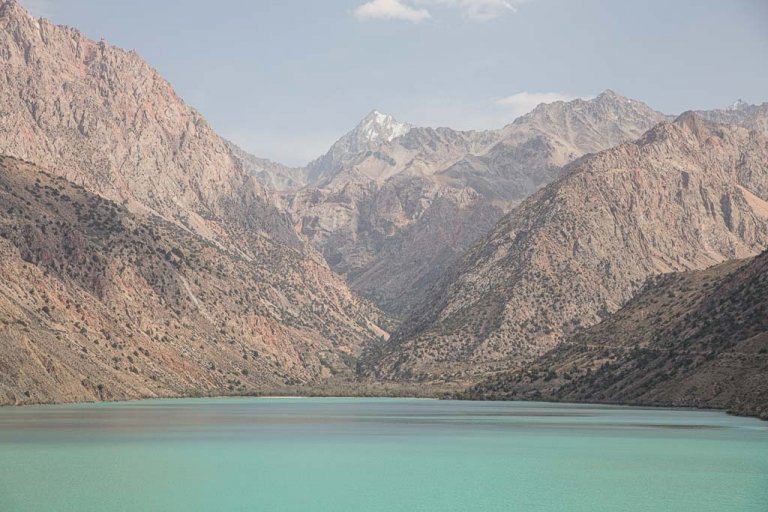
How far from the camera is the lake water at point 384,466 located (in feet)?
247

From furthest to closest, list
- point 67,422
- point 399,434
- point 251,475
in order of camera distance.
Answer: point 67,422 → point 399,434 → point 251,475

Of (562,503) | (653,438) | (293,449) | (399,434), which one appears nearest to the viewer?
(562,503)

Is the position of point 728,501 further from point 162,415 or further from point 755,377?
point 162,415

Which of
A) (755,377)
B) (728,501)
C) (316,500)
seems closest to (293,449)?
(316,500)

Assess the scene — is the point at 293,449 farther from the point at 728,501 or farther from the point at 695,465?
the point at 728,501

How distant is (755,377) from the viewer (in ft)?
582

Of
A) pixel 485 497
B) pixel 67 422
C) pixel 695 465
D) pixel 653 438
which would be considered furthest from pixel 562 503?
pixel 67 422

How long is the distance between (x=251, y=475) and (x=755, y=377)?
4383 inches

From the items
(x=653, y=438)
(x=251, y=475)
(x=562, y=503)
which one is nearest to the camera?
(x=562, y=503)

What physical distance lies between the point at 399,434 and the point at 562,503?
69136mm

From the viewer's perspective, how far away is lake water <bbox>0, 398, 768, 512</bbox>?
75.2 metres

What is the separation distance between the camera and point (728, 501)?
7544 cm

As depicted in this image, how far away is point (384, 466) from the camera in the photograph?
99.2 metres

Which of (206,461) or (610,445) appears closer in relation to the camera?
(206,461)
